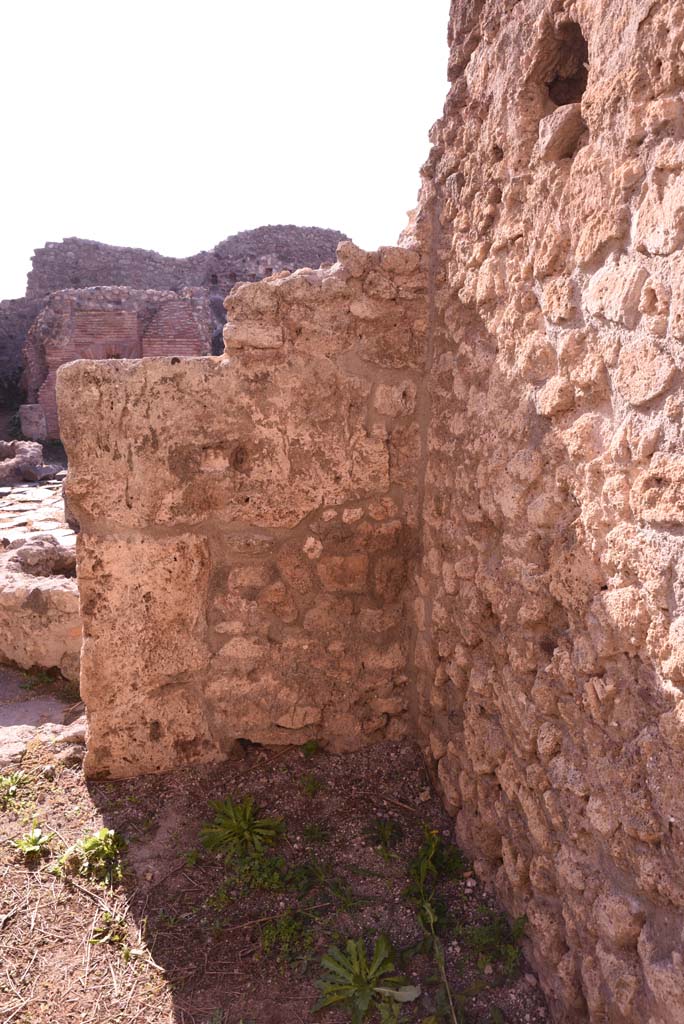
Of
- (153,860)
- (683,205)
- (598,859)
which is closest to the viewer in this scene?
(683,205)

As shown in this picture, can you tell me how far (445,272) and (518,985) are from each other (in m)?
2.20

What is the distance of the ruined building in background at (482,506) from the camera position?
1.45 metres

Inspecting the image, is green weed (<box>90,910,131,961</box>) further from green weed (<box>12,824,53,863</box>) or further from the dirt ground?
green weed (<box>12,824,53,863</box>)

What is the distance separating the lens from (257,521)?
276 centimetres

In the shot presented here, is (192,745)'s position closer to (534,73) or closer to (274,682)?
(274,682)

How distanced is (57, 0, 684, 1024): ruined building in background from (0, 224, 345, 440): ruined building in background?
1246 centimetres

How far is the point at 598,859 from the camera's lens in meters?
1.69

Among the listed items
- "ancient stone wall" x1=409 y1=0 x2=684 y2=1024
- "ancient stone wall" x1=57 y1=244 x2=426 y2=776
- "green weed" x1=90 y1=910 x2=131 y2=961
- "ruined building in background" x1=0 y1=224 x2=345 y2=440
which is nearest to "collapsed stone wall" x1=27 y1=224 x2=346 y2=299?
"ruined building in background" x1=0 y1=224 x2=345 y2=440

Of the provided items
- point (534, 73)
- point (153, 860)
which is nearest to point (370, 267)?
point (534, 73)

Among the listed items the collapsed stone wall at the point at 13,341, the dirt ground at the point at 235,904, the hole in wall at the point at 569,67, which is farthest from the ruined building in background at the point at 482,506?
the collapsed stone wall at the point at 13,341

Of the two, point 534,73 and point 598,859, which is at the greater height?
point 534,73

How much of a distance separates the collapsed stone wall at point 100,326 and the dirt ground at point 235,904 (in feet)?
43.3

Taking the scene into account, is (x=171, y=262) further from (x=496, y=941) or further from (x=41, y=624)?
(x=496, y=941)

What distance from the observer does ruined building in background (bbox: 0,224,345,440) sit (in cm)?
1512
